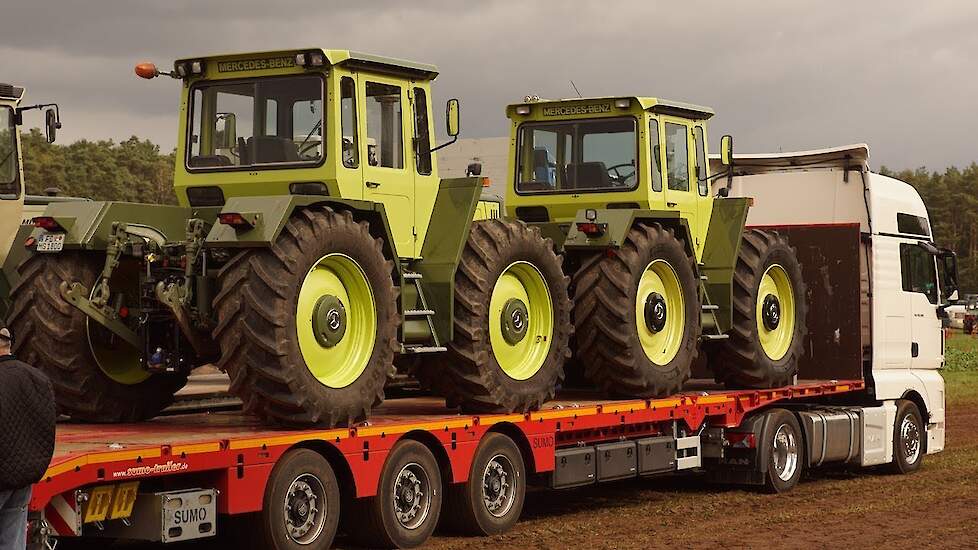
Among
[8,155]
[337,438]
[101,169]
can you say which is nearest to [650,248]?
[337,438]

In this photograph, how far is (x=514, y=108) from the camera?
16.1m

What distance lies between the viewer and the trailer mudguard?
36.8 feet

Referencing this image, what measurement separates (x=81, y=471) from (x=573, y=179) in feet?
26.3

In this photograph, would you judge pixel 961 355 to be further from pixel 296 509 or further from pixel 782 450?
pixel 296 509

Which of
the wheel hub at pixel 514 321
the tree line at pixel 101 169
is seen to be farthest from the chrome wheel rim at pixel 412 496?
the tree line at pixel 101 169

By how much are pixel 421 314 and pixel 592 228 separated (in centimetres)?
272

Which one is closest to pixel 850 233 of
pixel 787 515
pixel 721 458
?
pixel 721 458

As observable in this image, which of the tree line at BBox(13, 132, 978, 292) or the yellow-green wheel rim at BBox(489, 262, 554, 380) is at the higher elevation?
the tree line at BBox(13, 132, 978, 292)

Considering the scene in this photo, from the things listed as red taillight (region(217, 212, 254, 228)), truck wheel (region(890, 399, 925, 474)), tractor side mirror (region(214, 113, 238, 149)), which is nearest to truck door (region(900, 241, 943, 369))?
truck wheel (region(890, 399, 925, 474))

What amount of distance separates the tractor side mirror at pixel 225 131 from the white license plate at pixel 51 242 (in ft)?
4.92

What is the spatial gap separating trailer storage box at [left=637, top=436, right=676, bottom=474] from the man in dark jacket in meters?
7.67

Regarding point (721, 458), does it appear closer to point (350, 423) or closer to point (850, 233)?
point (850, 233)

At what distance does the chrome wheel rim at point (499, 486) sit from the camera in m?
12.5

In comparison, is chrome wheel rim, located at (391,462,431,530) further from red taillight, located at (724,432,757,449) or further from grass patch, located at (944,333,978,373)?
grass patch, located at (944,333,978,373)
